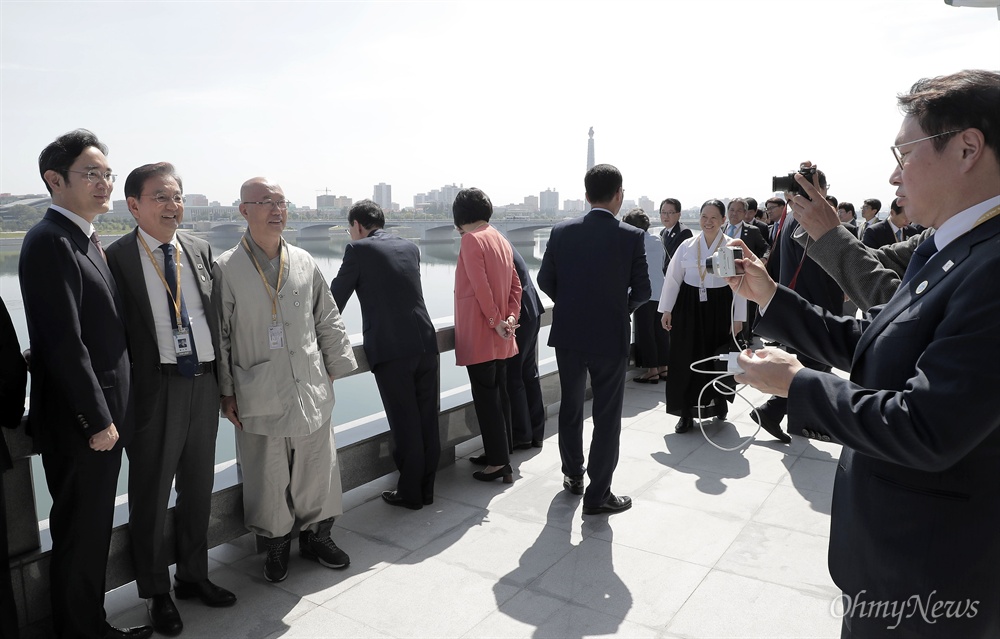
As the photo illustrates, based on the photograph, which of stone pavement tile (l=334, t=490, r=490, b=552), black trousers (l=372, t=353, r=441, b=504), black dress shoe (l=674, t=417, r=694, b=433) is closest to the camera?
stone pavement tile (l=334, t=490, r=490, b=552)

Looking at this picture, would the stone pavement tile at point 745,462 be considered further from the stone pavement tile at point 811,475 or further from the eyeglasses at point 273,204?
the eyeglasses at point 273,204

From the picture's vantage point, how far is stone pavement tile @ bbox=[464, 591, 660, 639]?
2691mm

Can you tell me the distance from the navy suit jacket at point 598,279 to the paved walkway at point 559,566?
3.19ft

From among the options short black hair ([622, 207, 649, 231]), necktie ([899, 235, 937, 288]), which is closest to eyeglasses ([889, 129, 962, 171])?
necktie ([899, 235, 937, 288])

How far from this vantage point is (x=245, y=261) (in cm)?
306

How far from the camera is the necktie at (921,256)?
5.12ft

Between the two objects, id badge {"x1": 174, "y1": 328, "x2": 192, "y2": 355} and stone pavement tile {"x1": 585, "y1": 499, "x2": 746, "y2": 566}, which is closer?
id badge {"x1": 174, "y1": 328, "x2": 192, "y2": 355}

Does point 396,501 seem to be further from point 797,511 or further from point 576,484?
point 797,511

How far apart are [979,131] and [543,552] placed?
262 cm

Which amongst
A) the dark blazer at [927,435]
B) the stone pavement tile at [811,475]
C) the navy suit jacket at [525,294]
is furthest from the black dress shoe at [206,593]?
the stone pavement tile at [811,475]

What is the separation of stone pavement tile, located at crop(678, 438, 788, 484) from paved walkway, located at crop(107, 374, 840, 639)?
0.07 feet

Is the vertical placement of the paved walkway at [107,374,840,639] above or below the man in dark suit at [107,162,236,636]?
below

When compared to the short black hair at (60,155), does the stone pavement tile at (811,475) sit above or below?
below

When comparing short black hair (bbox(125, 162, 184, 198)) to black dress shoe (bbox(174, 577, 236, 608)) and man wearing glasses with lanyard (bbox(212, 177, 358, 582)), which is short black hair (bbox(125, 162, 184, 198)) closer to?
man wearing glasses with lanyard (bbox(212, 177, 358, 582))
